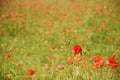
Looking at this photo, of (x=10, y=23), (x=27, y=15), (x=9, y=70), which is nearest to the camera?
(x=9, y=70)

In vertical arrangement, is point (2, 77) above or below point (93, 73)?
below

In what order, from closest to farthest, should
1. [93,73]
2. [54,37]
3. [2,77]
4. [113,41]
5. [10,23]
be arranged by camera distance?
[93,73], [2,77], [113,41], [54,37], [10,23]

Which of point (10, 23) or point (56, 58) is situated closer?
point (56, 58)

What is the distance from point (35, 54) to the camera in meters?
4.34

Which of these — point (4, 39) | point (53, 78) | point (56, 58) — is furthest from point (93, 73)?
point (4, 39)

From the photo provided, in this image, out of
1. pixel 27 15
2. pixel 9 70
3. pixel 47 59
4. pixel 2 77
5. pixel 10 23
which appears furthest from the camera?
pixel 27 15

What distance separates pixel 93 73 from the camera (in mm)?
2750

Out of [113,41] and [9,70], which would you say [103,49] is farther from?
[9,70]

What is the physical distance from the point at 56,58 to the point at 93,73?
3.63 ft

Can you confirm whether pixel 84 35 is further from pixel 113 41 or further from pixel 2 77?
pixel 2 77

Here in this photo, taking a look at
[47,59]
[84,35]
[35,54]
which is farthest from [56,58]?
[84,35]

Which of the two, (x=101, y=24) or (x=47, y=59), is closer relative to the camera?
(x=47, y=59)

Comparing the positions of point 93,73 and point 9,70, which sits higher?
point 93,73

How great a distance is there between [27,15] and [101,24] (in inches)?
122
